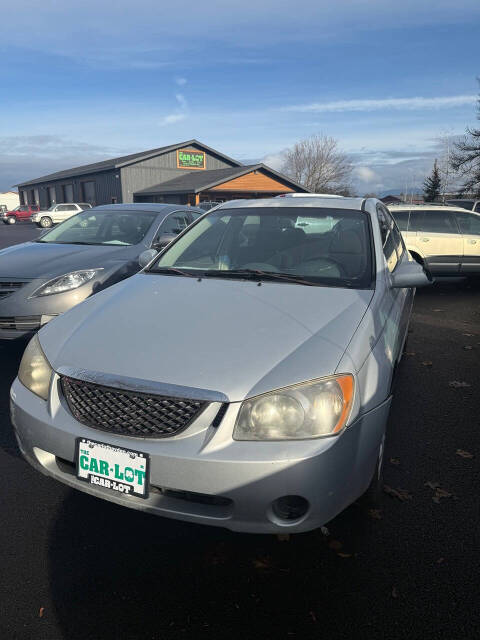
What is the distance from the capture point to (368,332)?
7.87 feet

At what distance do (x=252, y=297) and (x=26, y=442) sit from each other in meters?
1.43

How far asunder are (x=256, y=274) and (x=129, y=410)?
1449mm

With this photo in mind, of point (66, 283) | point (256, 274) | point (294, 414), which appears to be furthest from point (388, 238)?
point (66, 283)

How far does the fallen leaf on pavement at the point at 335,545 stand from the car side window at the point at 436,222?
27.3ft

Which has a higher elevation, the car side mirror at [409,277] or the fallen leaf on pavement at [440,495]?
the car side mirror at [409,277]

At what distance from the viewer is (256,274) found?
10.3ft

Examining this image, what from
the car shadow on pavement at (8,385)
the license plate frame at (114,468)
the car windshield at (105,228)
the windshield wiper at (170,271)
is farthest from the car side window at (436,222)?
the license plate frame at (114,468)

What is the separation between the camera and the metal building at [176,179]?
34.4 metres

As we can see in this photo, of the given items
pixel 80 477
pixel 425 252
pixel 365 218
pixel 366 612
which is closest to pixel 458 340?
pixel 365 218

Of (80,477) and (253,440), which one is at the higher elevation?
(253,440)

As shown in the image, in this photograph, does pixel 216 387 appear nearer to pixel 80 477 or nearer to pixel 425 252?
pixel 80 477

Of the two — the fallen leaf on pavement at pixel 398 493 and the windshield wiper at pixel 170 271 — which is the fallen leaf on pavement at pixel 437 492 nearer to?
the fallen leaf on pavement at pixel 398 493

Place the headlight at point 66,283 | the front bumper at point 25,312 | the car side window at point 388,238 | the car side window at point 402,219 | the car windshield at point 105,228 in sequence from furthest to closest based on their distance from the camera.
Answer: the car side window at point 402,219 → the car windshield at point 105,228 → the headlight at point 66,283 → the front bumper at point 25,312 → the car side window at point 388,238

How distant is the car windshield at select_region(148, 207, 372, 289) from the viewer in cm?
312
